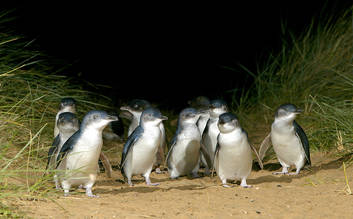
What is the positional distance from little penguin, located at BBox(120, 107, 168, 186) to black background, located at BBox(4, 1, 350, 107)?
4993 millimetres

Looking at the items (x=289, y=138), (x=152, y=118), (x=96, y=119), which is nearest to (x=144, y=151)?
(x=152, y=118)

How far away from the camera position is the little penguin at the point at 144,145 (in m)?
6.34

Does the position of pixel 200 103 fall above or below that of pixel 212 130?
above

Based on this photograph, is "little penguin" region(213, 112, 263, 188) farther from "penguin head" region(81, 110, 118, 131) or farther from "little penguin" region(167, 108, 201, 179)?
"penguin head" region(81, 110, 118, 131)

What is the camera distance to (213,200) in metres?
5.27

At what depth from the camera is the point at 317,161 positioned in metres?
7.24

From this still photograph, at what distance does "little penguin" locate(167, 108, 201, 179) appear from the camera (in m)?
6.81

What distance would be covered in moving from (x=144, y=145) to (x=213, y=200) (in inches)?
52.2

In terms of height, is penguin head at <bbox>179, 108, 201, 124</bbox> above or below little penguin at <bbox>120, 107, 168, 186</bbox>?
above

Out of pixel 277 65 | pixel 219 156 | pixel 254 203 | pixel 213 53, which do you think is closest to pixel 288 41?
pixel 277 65

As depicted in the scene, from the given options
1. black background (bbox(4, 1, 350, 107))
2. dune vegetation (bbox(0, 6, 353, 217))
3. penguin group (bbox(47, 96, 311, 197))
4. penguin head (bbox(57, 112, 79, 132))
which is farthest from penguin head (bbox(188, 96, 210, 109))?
black background (bbox(4, 1, 350, 107))

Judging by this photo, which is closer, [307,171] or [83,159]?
[83,159]

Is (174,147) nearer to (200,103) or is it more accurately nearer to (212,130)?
(212,130)

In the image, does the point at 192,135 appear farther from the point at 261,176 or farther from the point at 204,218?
the point at 204,218
